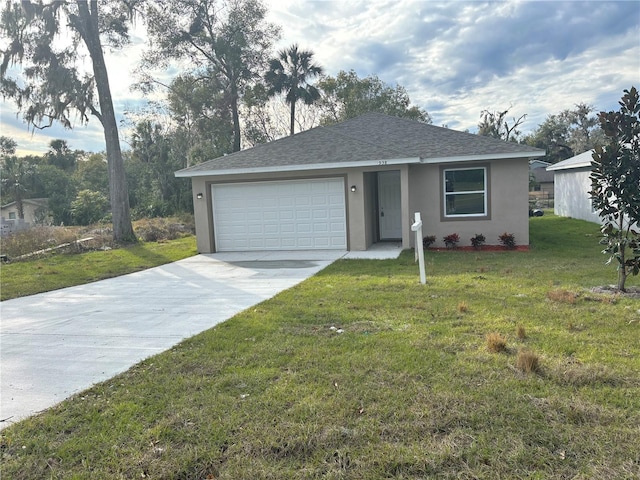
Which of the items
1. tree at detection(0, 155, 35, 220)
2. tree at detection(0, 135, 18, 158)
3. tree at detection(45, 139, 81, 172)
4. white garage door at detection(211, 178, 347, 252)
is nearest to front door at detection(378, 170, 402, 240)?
white garage door at detection(211, 178, 347, 252)

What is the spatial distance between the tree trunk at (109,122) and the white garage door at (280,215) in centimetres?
590

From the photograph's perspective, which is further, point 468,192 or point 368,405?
point 468,192

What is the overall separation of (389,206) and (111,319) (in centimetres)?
1080

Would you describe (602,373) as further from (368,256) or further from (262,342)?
(368,256)

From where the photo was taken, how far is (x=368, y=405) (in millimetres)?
3469

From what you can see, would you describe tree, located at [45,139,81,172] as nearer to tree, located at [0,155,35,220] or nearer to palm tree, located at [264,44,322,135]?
tree, located at [0,155,35,220]

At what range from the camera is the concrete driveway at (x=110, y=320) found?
4.38 meters

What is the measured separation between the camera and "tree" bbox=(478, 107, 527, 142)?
46.1 m

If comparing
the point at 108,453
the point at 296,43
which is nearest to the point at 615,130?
the point at 108,453

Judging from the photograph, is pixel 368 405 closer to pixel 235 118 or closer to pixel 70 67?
pixel 70 67

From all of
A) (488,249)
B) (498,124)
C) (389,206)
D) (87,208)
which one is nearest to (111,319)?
(488,249)

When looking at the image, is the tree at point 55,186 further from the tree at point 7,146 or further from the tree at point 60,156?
the tree at point 7,146

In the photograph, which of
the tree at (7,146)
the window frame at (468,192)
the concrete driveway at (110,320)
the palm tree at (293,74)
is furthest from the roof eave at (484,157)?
the tree at (7,146)

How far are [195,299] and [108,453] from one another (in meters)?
4.92
